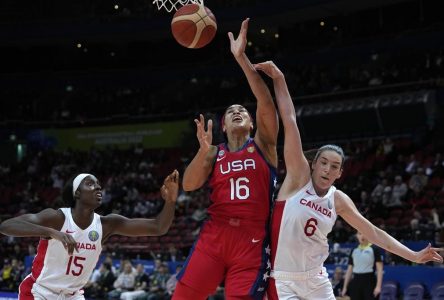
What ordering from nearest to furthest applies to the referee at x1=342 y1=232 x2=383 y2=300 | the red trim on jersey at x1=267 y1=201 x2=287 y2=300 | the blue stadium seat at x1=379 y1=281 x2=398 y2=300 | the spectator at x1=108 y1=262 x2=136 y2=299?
the red trim on jersey at x1=267 y1=201 x2=287 y2=300
the referee at x1=342 y1=232 x2=383 y2=300
the blue stadium seat at x1=379 y1=281 x2=398 y2=300
the spectator at x1=108 y1=262 x2=136 y2=299

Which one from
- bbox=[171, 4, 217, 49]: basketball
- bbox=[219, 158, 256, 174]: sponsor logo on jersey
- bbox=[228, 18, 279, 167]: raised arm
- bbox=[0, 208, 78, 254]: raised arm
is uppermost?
bbox=[171, 4, 217, 49]: basketball

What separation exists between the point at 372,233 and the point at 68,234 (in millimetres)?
2237

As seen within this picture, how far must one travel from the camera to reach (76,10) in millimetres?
31516

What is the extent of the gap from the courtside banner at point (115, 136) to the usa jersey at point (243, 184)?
24.0 metres

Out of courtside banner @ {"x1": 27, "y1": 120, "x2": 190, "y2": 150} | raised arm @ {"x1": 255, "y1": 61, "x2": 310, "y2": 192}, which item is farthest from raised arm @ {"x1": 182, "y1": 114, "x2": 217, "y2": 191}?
courtside banner @ {"x1": 27, "y1": 120, "x2": 190, "y2": 150}

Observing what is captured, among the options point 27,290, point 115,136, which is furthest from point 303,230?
point 115,136

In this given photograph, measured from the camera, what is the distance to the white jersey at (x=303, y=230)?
521 centimetres

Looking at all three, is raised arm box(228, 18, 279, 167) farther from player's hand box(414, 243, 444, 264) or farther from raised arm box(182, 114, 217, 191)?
player's hand box(414, 243, 444, 264)

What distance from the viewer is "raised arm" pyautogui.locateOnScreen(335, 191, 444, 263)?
544cm

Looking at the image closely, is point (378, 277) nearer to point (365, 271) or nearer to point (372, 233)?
point (365, 271)

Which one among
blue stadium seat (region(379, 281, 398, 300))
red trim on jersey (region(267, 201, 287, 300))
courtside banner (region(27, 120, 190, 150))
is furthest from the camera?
courtside banner (region(27, 120, 190, 150))

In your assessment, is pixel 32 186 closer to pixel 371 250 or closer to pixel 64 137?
pixel 64 137

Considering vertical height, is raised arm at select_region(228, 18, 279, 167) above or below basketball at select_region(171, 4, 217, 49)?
below

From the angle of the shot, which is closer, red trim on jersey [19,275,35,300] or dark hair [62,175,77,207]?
red trim on jersey [19,275,35,300]
